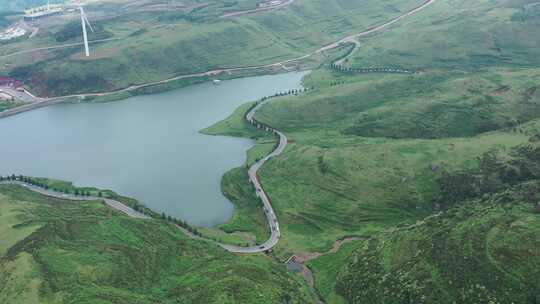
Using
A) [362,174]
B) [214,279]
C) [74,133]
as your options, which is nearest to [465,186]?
[362,174]

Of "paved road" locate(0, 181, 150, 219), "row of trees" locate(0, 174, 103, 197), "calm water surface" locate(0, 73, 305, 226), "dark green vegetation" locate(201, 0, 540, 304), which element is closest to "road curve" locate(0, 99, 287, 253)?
"paved road" locate(0, 181, 150, 219)

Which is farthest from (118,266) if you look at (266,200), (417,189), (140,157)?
(417,189)

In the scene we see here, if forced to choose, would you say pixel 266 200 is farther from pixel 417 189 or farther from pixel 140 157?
pixel 140 157

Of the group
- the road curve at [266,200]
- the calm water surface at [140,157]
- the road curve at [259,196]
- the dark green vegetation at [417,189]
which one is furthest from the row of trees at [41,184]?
the dark green vegetation at [417,189]

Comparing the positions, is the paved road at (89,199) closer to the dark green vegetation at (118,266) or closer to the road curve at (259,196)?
the road curve at (259,196)

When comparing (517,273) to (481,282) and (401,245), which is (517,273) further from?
(401,245)

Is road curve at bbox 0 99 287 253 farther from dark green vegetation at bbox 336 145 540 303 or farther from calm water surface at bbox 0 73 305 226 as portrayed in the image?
dark green vegetation at bbox 336 145 540 303

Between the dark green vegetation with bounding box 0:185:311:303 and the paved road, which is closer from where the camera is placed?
→ the dark green vegetation with bounding box 0:185:311:303
